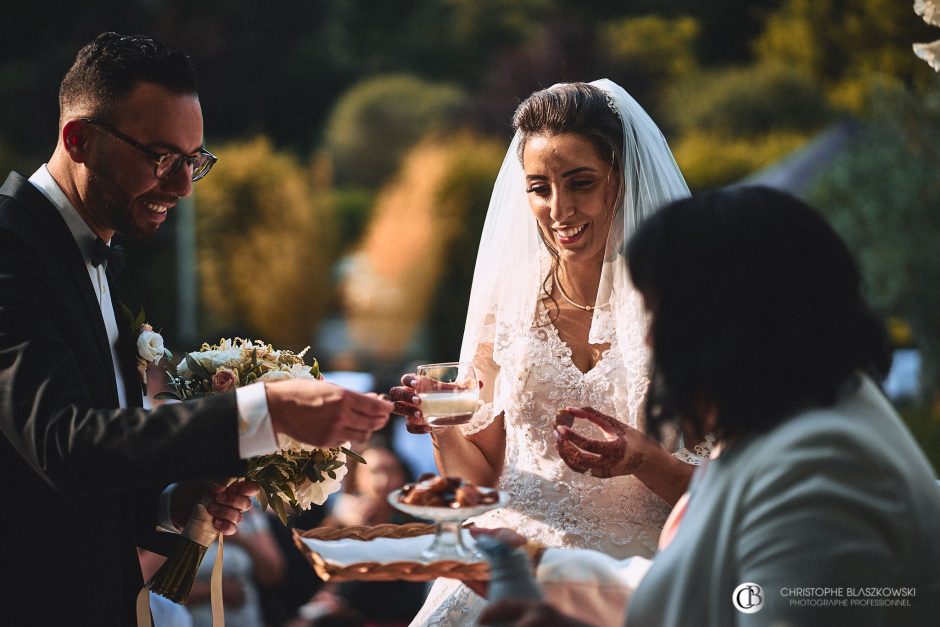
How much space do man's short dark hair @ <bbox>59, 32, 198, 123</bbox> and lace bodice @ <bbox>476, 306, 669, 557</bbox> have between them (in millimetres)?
1524

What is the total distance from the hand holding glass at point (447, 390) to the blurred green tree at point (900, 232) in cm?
894

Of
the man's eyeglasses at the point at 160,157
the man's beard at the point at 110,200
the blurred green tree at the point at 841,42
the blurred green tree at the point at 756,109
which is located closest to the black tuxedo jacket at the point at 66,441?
the man's beard at the point at 110,200

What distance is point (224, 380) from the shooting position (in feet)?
9.36

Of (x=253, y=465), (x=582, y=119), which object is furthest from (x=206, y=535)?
(x=582, y=119)

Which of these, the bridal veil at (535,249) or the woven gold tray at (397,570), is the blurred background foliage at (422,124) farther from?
the woven gold tray at (397,570)

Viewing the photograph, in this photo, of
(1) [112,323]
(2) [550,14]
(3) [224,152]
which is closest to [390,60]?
(2) [550,14]

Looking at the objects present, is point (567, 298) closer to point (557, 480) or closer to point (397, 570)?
point (557, 480)

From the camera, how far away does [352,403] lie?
2.34 metres

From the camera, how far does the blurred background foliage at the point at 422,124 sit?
12656mm

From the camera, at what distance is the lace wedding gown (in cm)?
326

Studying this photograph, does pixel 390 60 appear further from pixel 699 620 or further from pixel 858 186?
pixel 699 620

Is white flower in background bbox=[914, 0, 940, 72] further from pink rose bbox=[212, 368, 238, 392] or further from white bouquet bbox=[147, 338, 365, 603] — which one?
pink rose bbox=[212, 368, 238, 392]

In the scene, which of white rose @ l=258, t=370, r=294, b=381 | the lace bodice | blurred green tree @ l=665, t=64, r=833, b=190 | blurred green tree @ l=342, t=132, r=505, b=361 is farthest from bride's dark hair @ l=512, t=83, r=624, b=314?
blurred green tree @ l=665, t=64, r=833, b=190

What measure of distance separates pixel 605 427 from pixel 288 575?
10.8ft
